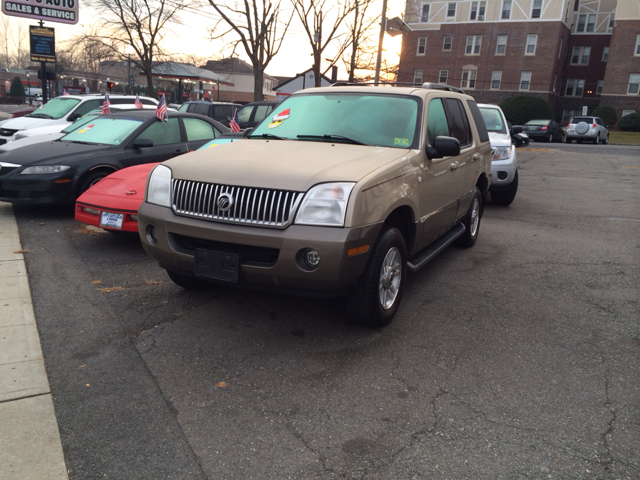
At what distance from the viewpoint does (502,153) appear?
9289 millimetres

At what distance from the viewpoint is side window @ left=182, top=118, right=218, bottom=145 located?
8.75 m

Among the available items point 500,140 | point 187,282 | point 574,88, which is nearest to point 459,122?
point 187,282

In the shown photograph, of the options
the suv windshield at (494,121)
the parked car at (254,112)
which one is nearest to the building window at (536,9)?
the parked car at (254,112)

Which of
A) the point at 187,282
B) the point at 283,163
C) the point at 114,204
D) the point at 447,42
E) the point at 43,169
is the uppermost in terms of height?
the point at 447,42

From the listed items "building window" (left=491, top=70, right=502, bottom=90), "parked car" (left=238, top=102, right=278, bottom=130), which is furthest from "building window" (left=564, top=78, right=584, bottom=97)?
"parked car" (left=238, top=102, right=278, bottom=130)

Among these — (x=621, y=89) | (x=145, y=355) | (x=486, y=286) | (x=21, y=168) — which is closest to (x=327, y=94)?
(x=486, y=286)

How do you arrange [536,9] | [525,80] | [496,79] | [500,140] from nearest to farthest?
[500,140]
[536,9]
[525,80]
[496,79]

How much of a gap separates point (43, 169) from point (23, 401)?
16.2 ft

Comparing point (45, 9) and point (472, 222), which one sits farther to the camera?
point (45, 9)

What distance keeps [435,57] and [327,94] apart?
53061 mm

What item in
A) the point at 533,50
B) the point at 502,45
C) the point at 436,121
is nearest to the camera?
the point at 436,121

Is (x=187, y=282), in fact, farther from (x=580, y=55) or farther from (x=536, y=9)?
(x=580, y=55)

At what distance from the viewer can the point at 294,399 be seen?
312 cm

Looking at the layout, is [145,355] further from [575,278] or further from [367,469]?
[575,278]
